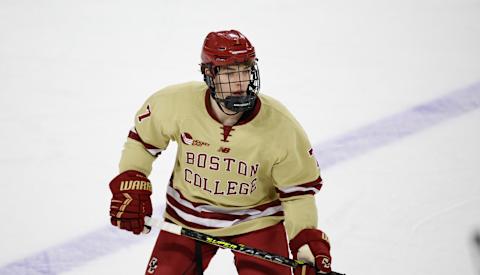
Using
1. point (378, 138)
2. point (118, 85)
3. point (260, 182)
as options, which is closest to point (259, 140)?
point (260, 182)

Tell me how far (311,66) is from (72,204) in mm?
1987

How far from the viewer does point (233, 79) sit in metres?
2.43

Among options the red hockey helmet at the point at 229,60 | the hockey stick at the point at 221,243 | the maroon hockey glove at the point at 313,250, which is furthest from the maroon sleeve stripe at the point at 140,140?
the maroon hockey glove at the point at 313,250

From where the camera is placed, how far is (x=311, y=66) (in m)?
4.93

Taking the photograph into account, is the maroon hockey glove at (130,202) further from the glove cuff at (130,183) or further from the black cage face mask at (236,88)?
the black cage face mask at (236,88)

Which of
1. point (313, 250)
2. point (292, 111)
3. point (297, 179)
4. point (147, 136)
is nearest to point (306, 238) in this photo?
point (313, 250)

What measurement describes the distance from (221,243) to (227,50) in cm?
66

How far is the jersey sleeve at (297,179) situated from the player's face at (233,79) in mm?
232

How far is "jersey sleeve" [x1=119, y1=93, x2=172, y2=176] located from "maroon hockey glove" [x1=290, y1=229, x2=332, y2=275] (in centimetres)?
57

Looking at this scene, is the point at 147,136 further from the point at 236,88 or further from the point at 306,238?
the point at 306,238

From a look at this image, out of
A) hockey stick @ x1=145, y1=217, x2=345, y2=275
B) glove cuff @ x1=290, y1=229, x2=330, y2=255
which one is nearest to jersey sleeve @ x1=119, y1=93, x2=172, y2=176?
hockey stick @ x1=145, y1=217, x2=345, y2=275

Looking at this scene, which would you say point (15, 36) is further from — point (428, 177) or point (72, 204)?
point (428, 177)

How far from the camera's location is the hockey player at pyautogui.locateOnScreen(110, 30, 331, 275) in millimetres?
2451

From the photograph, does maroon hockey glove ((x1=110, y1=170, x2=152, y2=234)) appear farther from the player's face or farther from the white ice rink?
the white ice rink
